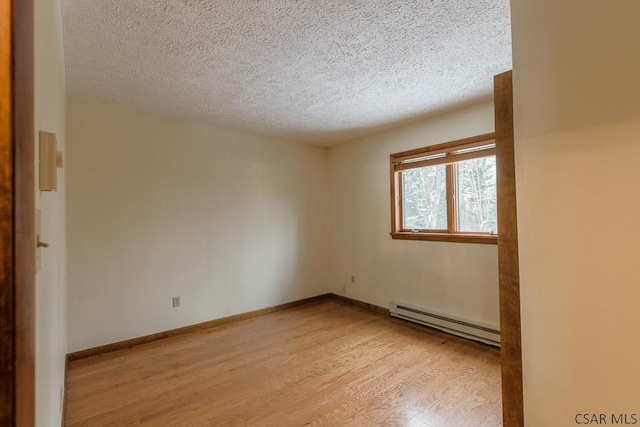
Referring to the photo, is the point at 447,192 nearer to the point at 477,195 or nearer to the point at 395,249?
the point at 477,195

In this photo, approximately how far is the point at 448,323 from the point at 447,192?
1.41 m

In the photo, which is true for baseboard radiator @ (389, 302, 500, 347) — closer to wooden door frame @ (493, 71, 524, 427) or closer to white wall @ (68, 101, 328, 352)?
white wall @ (68, 101, 328, 352)

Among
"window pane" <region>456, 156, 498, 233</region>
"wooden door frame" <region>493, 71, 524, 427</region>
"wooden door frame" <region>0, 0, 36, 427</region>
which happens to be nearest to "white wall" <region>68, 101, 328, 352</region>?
"window pane" <region>456, 156, 498, 233</region>

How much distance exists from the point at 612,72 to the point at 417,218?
9.04 ft

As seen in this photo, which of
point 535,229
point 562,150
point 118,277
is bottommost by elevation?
point 118,277

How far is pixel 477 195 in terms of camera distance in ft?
9.98

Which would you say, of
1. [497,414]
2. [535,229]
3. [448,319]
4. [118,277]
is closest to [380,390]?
[497,414]

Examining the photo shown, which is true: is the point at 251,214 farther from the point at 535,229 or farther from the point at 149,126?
the point at 535,229

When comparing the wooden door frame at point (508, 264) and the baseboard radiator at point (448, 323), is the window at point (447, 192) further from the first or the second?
the wooden door frame at point (508, 264)

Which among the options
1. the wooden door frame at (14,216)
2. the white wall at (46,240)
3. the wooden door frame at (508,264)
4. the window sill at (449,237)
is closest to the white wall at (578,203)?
the wooden door frame at (508,264)

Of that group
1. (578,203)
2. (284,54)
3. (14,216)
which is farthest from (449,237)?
(14,216)

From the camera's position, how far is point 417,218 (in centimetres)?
360

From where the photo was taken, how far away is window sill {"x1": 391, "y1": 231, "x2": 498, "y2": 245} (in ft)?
9.45

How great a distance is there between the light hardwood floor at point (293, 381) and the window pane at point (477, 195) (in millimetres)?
1198
